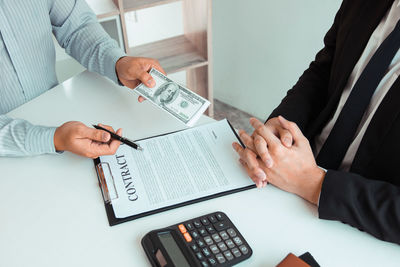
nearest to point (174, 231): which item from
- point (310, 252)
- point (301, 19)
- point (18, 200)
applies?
point (310, 252)

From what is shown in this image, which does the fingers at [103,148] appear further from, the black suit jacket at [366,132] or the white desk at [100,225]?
the black suit jacket at [366,132]

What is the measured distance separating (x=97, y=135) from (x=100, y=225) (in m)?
0.22

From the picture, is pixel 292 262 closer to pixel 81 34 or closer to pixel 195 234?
A: pixel 195 234

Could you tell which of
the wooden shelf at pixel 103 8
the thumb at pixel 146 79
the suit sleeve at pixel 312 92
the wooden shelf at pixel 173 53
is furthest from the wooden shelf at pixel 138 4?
the suit sleeve at pixel 312 92

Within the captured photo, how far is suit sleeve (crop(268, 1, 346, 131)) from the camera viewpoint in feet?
3.47

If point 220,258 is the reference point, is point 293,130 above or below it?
above

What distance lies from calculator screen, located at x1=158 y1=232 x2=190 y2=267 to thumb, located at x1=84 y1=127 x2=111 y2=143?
0.95 feet

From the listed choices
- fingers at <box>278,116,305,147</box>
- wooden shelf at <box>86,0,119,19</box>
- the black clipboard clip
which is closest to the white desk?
the black clipboard clip

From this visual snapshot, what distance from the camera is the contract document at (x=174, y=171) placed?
0.77 meters

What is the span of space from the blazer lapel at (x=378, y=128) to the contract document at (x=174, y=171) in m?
0.29

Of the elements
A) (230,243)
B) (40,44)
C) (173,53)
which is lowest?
(173,53)

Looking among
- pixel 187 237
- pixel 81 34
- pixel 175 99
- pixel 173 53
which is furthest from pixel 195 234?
pixel 173 53

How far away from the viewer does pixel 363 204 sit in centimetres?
71

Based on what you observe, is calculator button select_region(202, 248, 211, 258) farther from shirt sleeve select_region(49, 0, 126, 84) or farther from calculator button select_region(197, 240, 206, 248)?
shirt sleeve select_region(49, 0, 126, 84)
